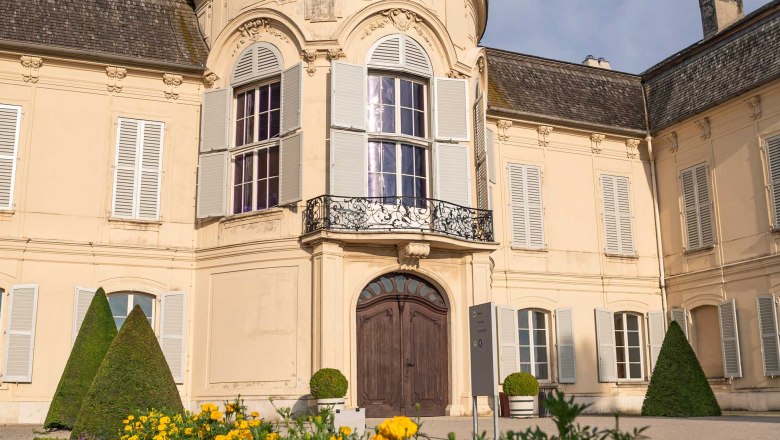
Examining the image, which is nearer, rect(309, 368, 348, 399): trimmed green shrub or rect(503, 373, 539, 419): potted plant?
rect(309, 368, 348, 399): trimmed green shrub

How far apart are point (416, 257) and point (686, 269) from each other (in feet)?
26.3

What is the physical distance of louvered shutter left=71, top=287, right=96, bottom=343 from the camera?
15.4 meters

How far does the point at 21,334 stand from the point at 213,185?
444 cm

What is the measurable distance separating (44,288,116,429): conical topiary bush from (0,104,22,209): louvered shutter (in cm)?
288

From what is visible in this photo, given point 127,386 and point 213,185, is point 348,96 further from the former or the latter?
point 127,386

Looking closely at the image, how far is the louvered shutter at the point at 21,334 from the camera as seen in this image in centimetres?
1489

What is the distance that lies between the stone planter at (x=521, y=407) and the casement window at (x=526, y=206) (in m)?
4.51

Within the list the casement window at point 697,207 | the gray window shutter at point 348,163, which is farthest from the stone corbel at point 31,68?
the casement window at point 697,207

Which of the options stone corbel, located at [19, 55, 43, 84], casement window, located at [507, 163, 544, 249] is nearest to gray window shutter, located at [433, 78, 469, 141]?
casement window, located at [507, 163, 544, 249]

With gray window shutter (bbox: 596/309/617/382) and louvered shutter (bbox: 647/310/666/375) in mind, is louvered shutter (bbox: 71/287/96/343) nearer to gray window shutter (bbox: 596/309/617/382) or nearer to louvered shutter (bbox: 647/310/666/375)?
gray window shutter (bbox: 596/309/617/382)

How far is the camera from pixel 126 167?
16.4 metres

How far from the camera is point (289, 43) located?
16.0m

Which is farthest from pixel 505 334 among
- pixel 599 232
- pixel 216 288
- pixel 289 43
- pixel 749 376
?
pixel 289 43

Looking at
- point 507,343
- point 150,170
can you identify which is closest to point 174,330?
point 150,170
